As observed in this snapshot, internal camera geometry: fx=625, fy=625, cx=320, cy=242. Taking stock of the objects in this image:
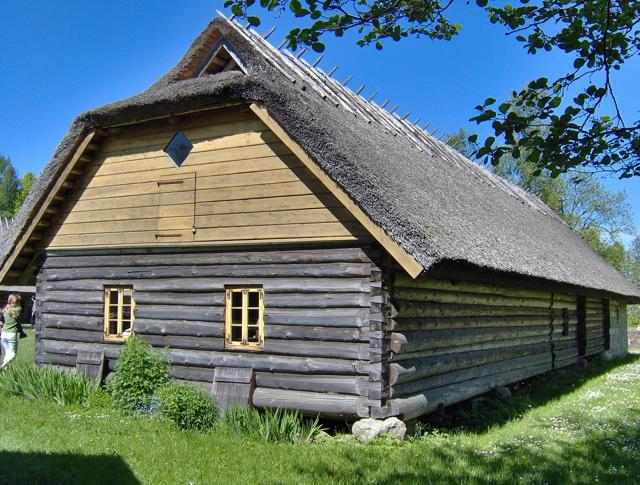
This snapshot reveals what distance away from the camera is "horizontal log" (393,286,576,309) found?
900 centimetres

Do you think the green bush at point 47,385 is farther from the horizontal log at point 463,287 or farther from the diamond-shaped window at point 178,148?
the horizontal log at point 463,287

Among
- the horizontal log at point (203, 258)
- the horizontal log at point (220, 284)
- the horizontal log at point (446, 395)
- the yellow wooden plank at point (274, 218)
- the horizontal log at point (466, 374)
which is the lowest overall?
the horizontal log at point (446, 395)

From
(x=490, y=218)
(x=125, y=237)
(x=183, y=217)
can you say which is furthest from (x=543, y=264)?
(x=125, y=237)

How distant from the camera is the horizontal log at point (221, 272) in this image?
8789mm

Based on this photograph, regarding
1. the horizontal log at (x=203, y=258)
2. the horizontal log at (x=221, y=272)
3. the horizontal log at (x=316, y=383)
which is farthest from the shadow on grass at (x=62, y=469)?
the horizontal log at (x=203, y=258)

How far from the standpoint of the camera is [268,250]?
948 centimetres

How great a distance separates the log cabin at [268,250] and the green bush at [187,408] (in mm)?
404

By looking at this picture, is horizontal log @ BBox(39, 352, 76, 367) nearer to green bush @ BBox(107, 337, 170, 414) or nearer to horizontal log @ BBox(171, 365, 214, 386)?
green bush @ BBox(107, 337, 170, 414)

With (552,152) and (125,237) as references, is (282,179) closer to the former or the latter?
(125,237)

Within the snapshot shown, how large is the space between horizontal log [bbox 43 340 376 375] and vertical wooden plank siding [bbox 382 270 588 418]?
0.65 m

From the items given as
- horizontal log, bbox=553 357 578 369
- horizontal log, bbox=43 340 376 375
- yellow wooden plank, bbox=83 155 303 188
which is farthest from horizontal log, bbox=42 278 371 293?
horizontal log, bbox=553 357 578 369

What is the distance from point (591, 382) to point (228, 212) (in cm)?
1101

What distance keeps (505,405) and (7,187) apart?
75.6 m

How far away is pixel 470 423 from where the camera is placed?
10.6 meters
